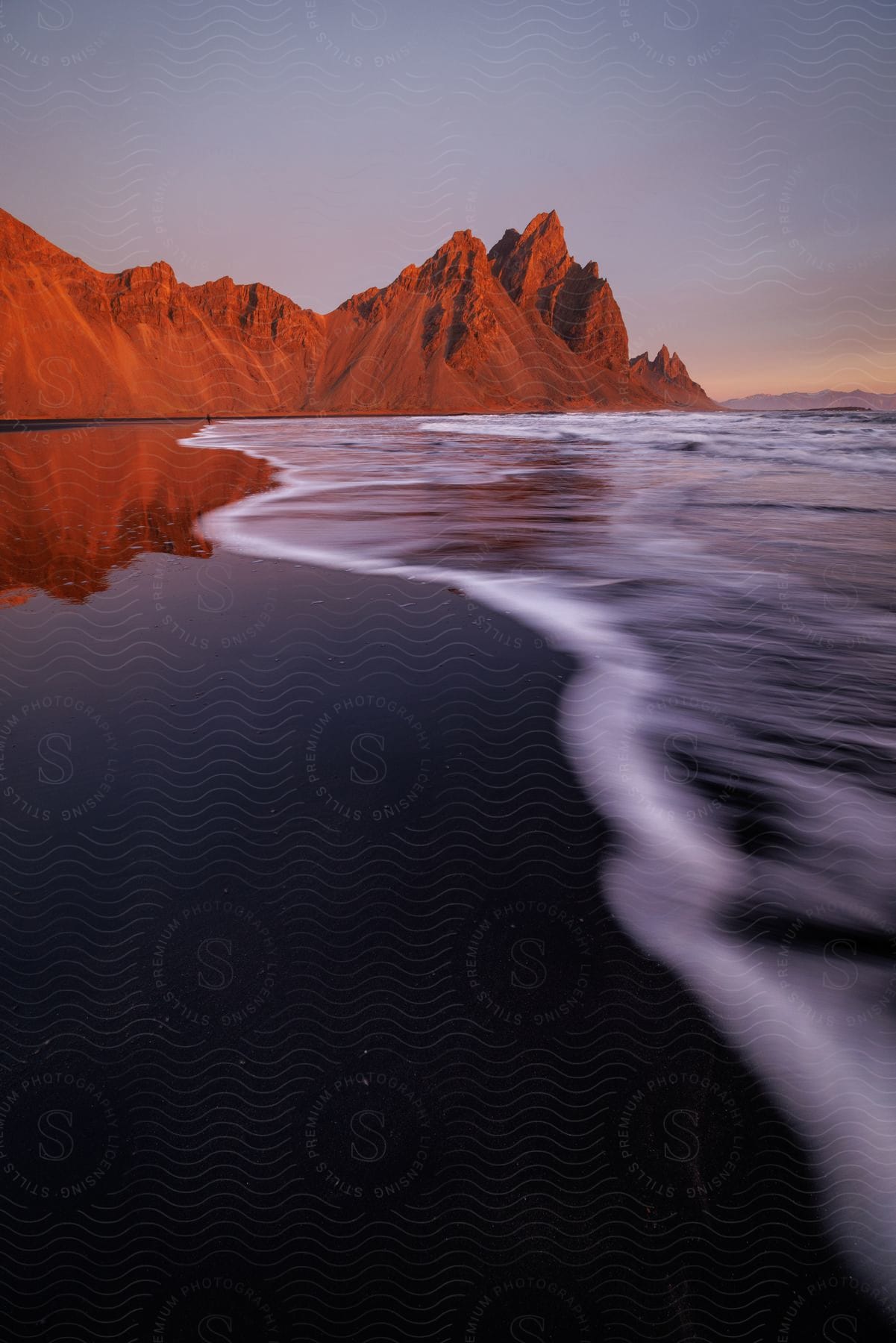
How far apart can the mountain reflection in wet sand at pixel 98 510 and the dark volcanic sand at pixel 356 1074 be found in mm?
4255

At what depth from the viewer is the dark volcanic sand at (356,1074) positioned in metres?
1.53

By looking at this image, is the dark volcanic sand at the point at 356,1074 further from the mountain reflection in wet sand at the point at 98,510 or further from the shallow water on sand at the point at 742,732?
the mountain reflection in wet sand at the point at 98,510

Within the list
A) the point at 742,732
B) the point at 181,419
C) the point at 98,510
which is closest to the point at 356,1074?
the point at 742,732

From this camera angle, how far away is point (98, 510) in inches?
438

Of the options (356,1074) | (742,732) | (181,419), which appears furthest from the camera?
(181,419)

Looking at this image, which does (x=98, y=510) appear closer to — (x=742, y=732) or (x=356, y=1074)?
(x=742, y=732)

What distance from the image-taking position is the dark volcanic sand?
1.53m

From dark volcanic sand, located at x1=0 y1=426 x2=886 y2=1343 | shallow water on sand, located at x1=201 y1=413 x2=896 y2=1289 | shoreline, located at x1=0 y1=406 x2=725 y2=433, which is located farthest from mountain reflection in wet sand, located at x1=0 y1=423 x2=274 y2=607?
shoreline, located at x1=0 y1=406 x2=725 y2=433

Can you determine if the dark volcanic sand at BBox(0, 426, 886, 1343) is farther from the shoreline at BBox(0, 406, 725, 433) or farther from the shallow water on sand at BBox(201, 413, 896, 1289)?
the shoreline at BBox(0, 406, 725, 433)

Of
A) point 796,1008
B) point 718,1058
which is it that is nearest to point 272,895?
point 718,1058

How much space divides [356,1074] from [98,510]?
457 inches

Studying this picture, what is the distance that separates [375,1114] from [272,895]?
3.10ft

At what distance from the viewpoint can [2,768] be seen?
3338 millimetres

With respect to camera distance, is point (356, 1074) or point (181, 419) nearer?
point (356, 1074)
